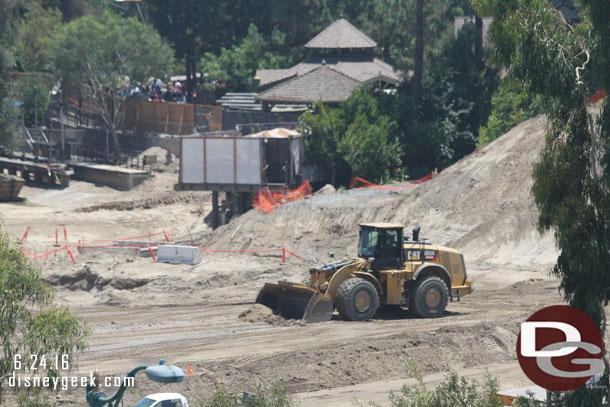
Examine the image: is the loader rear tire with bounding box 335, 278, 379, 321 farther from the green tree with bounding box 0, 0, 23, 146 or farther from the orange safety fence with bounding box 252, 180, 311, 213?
the green tree with bounding box 0, 0, 23, 146

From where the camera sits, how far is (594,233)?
44.9 feet

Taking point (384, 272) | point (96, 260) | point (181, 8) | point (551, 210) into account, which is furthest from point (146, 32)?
point (551, 210)

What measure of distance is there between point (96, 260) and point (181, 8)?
167 ft

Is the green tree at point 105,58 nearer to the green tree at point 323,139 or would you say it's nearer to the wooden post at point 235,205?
the green tree at point 323,139

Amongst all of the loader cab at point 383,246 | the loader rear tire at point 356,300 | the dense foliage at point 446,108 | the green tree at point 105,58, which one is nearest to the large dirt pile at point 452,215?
the loader cab at point 383,246

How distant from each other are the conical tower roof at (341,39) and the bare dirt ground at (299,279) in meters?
16.6

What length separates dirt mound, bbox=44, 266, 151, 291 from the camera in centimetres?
2905

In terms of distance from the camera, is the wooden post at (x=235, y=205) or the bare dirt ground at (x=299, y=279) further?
the wooden post at (x=235, y=205)

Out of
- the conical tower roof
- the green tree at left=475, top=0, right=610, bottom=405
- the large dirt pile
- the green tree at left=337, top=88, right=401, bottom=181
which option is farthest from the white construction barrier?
the conical tower roof

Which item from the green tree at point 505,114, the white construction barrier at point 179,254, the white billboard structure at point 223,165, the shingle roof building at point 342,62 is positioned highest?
the shingle roof building at point 342,62

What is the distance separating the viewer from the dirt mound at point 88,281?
95.3ft

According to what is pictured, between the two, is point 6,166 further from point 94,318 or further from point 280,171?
point 94,318

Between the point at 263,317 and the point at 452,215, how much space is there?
12982mm

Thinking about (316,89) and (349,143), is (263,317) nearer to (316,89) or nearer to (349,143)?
(349,143)
